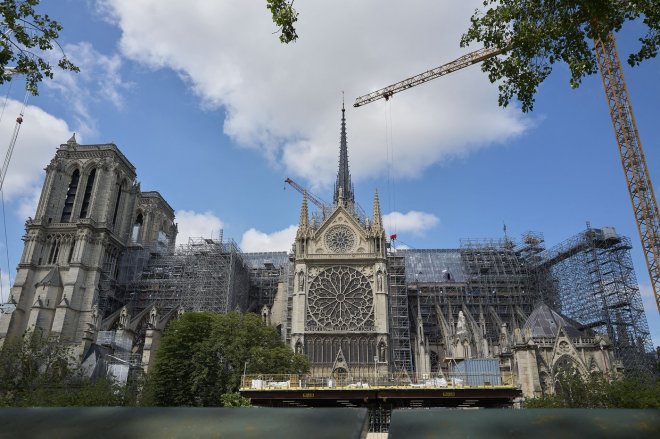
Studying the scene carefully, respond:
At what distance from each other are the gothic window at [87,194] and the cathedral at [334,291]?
0.92ft

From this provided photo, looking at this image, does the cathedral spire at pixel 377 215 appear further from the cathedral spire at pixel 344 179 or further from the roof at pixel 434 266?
the roof at pixel 434 266

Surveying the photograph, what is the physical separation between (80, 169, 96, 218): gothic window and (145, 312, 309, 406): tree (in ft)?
109

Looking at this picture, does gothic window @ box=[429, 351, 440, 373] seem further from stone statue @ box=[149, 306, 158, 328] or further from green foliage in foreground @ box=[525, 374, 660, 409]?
stone statue @ box=[149, 306, 158, 328]

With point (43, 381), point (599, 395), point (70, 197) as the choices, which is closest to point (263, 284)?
point (70, 197)

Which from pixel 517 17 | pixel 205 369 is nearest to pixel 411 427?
pixel 517 17

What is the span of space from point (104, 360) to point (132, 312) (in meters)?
14.6

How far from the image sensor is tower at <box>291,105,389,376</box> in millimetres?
49188

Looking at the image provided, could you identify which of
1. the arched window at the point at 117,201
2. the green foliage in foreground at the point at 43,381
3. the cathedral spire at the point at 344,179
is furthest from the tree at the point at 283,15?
the arched window at the point at 117,201

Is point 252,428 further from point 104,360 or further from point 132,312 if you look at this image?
point 132,312

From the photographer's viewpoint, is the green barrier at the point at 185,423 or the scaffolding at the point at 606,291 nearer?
the green barrier at the point at 185,423

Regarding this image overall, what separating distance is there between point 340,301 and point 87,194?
38220 mm

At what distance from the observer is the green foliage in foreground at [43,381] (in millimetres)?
35422

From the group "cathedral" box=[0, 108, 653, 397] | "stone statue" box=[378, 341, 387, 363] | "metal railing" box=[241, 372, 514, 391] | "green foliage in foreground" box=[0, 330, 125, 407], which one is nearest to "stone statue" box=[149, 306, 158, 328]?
"cathedral" box=[0, 108, 653, 397]

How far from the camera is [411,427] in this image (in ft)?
10.0
